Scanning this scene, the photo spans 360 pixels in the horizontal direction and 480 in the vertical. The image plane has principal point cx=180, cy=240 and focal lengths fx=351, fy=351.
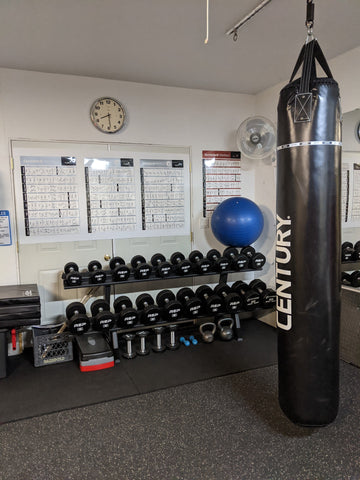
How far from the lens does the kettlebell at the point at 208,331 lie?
3184mm

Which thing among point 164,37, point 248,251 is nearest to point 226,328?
point 248,251

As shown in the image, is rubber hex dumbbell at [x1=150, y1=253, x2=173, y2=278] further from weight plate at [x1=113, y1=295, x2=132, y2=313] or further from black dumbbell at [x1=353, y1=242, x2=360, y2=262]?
black dumbbell at [x1=353, y1=242, x2=360, y2=262]

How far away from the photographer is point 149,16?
2.13 meters

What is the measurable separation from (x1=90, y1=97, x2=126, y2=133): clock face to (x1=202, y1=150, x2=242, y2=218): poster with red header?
0.91 metres

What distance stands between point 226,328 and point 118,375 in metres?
1.12

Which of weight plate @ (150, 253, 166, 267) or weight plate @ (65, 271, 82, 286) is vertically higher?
weight plate @ (150, 253, 166, 267)

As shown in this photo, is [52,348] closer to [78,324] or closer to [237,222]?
[78,324]

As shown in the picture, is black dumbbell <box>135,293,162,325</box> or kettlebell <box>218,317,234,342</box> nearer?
black dumbbell <box>135,293,162,325</box>

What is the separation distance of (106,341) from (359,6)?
9.63 feet

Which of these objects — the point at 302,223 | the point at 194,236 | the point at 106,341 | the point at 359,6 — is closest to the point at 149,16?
the point at 359,6

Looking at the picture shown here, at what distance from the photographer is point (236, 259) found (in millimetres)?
3242

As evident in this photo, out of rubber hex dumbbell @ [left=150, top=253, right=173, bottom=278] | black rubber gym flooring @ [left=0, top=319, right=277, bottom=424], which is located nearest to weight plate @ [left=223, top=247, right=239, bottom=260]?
rubber hex dumbbell @ [left=150, top=253, right=173, bottom=278]

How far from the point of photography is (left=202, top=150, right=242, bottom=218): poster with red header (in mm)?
3639

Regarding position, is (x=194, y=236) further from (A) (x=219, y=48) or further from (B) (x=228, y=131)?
(A) (x=219, y=48)
